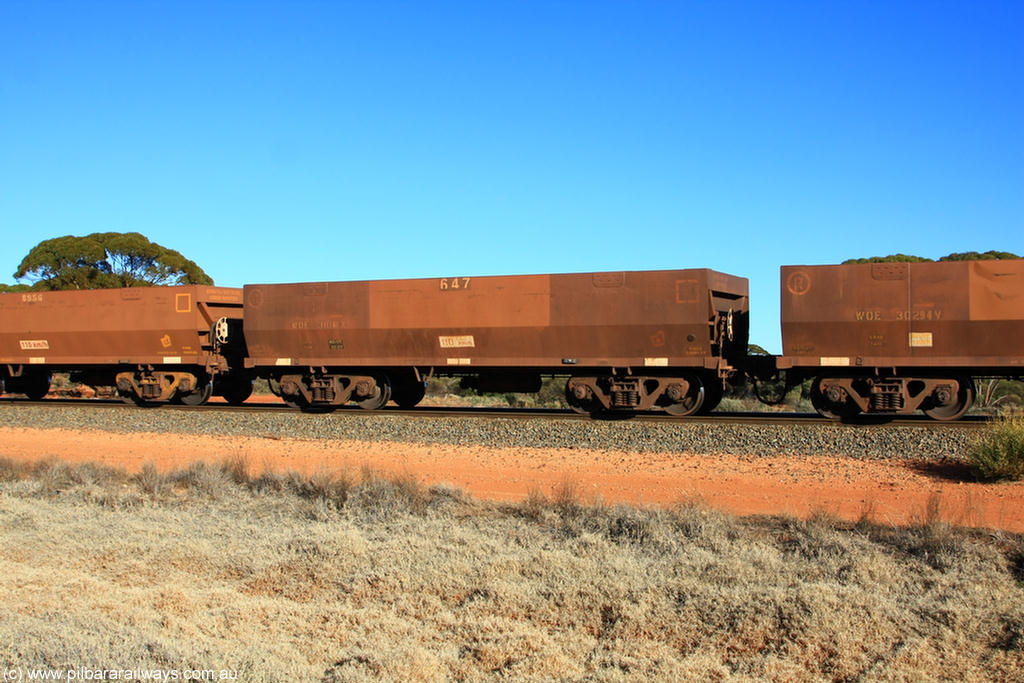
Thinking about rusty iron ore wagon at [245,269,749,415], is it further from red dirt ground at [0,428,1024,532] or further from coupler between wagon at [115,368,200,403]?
red dirt ground at [0,428,1024,532]

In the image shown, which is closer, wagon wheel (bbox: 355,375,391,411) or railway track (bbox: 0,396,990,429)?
railway track (bbox: 0,396,990,429)

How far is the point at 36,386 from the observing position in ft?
84.4

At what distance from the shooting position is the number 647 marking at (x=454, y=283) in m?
19.0

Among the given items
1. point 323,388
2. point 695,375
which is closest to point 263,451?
point 323,388

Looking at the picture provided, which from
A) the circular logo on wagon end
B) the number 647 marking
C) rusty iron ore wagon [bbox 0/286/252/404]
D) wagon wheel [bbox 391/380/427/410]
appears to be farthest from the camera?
rusty iron ore wagon [bbox 0/286/252/404]

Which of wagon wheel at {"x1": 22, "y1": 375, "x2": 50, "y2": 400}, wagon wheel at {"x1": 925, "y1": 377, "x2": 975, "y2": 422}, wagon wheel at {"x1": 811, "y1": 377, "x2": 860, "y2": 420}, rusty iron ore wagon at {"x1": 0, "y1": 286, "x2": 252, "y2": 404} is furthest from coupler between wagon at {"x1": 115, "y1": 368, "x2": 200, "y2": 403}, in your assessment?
wagon wheel at {"x1": 925, "y1": 377, "x2": 975, "y2": 422}

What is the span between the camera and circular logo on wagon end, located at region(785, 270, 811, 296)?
16.7 m

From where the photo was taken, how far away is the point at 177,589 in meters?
6.73

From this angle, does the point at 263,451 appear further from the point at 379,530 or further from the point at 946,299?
the point at 946,299

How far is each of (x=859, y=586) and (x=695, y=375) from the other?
11.6 metres

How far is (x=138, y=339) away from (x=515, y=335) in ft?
34.3

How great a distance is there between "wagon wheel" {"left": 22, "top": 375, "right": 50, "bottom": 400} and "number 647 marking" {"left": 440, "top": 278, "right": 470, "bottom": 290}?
1444 centimetres

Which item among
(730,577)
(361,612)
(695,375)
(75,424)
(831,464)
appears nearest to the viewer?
(361,612)

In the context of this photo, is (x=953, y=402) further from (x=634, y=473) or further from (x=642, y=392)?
(x=634, y=473)
